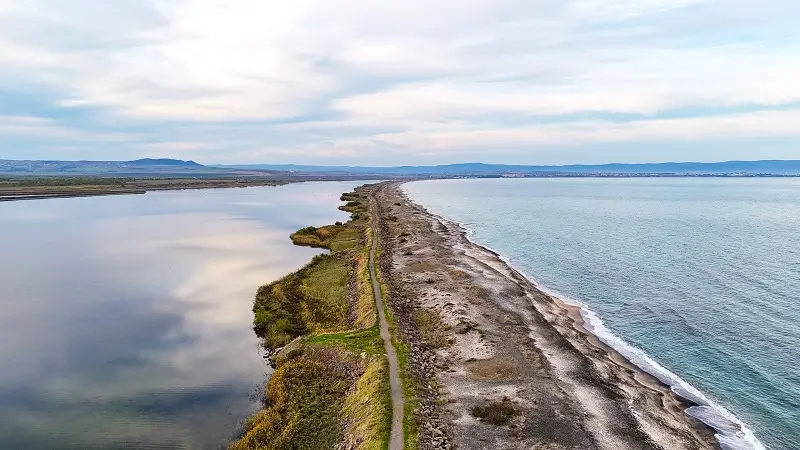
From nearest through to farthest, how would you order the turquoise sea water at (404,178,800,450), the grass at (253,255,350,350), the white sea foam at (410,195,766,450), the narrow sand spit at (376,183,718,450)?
the narrow sand spit at (376,183,718,450), the white sea foam at (410,195,766,450), the turquoise sea water at (404,178,800,450), the grass at (253,255,350,350)

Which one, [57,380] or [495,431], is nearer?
[495,431]

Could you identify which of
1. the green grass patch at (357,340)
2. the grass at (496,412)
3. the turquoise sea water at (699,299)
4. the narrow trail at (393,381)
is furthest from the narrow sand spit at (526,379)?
the turquoise sea water at (699,299)

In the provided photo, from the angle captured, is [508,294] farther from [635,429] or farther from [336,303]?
[635,429]

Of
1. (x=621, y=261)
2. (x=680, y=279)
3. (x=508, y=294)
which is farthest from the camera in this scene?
(x=621, y=261)

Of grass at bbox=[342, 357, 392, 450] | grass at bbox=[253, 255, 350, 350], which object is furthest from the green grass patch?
grass at bbox=[253, 255, 350, 350]

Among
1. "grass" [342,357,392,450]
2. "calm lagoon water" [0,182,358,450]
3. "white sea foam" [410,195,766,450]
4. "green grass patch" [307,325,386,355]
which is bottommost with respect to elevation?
"white sea foam" [410,195,766,450]

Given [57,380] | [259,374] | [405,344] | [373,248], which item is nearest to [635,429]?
[405,344]

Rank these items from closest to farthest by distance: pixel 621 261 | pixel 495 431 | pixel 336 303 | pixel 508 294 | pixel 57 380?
pixel 495 431
pixel 57 380
pixel 336 303
pixel 508 294
pixel 621 261

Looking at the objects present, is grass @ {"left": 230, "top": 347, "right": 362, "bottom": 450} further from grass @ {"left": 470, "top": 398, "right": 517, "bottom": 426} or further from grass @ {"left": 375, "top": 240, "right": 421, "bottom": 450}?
grass @ {"left": 470, "top": 398, "right": 517, "bottom": 426}
